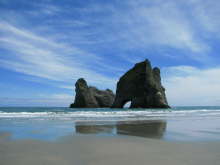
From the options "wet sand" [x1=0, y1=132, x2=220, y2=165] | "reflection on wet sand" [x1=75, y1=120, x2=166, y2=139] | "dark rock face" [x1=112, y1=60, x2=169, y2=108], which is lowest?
"wet sand" [x1=0, y1=132, x2=220, y2=165]

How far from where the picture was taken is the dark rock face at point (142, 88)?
58781mm

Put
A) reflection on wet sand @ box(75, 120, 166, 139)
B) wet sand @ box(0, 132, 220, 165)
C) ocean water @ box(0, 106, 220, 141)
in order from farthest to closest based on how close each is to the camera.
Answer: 1. reflection on wet sand @ box(75, 120, 166, 139)
2. ocean water @ box(0, 106, 220, 141)
3. wet sand @ box(0, 132, 220, 165)

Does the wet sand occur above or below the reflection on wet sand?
below

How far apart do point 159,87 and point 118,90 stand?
41.8 feet

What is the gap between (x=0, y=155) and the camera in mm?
4492

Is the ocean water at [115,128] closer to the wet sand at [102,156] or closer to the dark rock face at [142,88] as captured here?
the wet sand at [102,156]

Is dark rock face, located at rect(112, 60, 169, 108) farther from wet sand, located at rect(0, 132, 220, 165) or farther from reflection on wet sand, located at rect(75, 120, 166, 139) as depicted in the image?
wet sand, located at rect(0, 132, 220, 165)

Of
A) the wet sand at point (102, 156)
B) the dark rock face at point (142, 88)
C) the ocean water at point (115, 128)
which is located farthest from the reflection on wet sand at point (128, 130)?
the dark rock face at point (142, 88)

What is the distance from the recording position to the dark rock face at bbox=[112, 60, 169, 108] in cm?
5878

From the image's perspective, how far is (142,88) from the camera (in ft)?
203

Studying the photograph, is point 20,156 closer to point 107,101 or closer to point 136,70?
point 136,70

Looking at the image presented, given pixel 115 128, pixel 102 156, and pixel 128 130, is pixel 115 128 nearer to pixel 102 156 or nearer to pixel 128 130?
pixel 128 130

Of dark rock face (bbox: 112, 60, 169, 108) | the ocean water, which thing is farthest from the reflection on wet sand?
dark rock face (bbox: 112, 60, 169, 108)

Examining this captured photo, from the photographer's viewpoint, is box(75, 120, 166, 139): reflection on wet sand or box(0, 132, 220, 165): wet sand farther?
box(75, 120, 166, 139): reflection on wet sand
